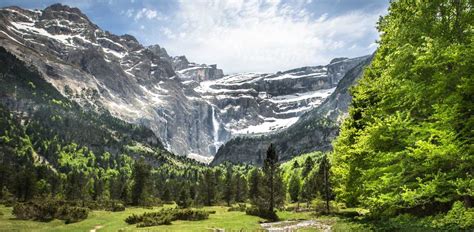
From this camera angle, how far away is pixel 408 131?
18094 millimetres

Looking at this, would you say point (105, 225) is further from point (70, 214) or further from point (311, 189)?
point (311, 189)

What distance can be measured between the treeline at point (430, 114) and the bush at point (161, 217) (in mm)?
40364

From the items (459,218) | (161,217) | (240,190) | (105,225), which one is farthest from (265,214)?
(240,190)

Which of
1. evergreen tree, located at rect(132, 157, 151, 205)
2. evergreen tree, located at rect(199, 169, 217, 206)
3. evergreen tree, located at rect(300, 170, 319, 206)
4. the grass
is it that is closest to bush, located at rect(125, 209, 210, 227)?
the grass

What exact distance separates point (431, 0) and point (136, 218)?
171 ft

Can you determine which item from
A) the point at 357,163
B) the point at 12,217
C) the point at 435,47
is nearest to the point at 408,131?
the point at 435,47

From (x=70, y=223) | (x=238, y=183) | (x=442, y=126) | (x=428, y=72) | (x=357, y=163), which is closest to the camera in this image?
(x=442, y=126)

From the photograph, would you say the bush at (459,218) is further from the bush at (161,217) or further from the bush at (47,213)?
the bush at (47,213)

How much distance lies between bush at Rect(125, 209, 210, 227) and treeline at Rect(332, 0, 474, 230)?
40.4 meters

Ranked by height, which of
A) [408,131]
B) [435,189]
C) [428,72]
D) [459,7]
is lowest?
[435,189]

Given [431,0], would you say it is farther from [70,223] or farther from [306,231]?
[70,223]

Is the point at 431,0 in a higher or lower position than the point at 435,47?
higher

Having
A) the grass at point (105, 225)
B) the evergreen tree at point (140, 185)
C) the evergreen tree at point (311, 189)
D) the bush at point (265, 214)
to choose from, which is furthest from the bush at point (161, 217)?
the evergreen tree at point (311, 189)

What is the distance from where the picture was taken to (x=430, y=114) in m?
18.7
